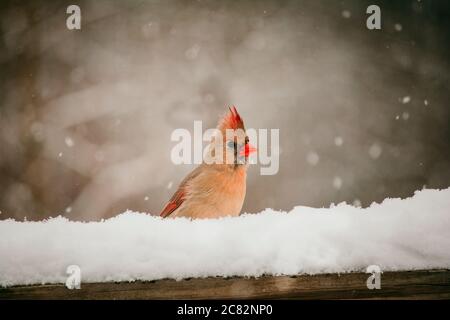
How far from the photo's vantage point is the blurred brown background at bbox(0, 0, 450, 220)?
3.93 meters

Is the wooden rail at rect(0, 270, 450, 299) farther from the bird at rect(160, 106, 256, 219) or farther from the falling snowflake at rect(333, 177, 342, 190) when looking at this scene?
the falling snowflake at rect(333, 177, 342, 190)

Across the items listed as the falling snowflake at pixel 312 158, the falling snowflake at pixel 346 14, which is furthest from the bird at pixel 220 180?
the falling snowflake at pixel 346 14

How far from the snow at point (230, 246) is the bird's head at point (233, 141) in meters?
1.26

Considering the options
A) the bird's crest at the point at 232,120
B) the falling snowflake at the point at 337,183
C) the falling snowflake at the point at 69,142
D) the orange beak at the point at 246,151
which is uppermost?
the falling snowflake at the point at 69,142

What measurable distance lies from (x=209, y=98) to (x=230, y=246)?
3.24 m

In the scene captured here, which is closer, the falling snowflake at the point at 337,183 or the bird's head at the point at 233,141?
the bird's head at the point at 233,141

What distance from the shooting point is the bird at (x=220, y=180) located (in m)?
2.49

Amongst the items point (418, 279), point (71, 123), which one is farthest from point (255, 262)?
point (71, 123)

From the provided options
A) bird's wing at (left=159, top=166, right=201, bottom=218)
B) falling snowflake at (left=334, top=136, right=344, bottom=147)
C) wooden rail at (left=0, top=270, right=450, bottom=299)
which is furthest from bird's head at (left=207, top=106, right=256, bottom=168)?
falling snowflake at (left=334, top=136, right=344, bottom=147)

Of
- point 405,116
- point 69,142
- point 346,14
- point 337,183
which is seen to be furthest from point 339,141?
point 69,142

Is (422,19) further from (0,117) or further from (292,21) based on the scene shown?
(0,117)

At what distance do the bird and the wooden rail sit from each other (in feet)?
4.05

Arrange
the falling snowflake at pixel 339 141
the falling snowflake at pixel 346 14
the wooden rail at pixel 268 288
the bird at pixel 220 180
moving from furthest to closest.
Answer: the falling snowflake at pixel 339 141 < the falling snowflake at pixel 346 14 < the bird at pixel 220 180 < the wooden rail at pixel 268 288

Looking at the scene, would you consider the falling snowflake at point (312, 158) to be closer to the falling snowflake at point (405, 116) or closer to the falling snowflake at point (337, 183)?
the falling snowflake at point (337, 183)
